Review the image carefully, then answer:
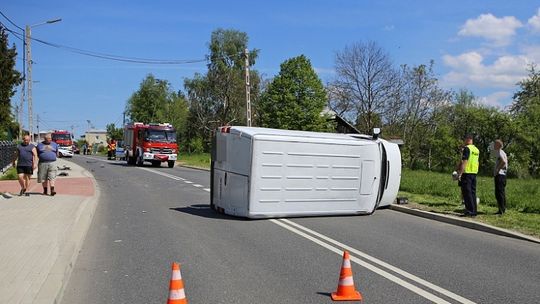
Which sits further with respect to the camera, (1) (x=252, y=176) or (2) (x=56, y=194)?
(2) (x=56, y=194)

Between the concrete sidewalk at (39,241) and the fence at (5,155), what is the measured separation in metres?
10.7

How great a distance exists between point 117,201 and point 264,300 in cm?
1045

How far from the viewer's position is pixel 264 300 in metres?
5.70

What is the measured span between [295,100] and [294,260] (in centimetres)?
6381

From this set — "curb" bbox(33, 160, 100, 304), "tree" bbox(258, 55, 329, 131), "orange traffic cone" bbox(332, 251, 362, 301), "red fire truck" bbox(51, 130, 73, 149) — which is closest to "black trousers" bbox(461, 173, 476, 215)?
"orange traffic cone" bbox(332, 251, 362, 301)

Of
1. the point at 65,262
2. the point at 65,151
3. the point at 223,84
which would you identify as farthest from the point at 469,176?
the point at 223,84

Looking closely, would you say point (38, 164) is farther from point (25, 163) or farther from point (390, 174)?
point (390, 174)

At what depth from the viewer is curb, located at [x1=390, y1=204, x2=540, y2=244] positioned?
977cm

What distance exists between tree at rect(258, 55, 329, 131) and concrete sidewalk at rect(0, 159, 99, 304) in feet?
182

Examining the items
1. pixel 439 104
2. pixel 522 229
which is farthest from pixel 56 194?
pixel 439 104

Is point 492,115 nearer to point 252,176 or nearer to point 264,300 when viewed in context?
point 252,176

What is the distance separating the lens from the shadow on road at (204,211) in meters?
12.1

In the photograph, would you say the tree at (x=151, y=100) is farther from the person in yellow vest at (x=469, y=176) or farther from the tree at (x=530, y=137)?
the person in yellow vest at (x=469, y=176)

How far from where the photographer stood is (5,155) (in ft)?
88.3
